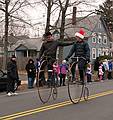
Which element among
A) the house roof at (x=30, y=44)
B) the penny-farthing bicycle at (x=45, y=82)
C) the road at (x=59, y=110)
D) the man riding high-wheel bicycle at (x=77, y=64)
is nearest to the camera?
the road at (x=59, y=110)

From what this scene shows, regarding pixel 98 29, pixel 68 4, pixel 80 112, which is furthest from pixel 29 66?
pixel 98 29

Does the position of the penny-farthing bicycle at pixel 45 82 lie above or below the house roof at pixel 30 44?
below

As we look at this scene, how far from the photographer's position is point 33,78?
22.7 meters

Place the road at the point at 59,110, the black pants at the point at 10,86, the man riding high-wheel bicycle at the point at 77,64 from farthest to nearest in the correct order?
the black pants at the point at 10,86, the man riding high-wheel bicycle at the point at 77,64, the road at the point at 59,110

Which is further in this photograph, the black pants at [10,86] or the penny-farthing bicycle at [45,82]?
the black pants at [10,86]

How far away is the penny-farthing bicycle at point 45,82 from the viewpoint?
11.8m

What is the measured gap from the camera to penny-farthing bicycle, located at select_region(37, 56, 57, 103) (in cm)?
1185

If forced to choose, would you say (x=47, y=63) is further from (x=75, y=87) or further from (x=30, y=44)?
(x=30, y=44)

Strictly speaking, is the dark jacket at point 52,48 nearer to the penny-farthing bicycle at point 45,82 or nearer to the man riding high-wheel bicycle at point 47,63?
the man riding high-wheel bicycle at point 47,63

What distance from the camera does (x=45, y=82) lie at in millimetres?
11977

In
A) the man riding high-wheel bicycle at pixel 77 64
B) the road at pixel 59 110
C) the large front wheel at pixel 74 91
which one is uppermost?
the man riding high-wheel bicycle at pixel 77 64

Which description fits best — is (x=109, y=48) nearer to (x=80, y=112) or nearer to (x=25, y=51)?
(x=25, y=51)


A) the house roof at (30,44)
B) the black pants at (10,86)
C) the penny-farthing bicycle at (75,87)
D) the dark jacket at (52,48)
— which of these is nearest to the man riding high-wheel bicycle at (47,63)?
the dark jacket at (52,48)

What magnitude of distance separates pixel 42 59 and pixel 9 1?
23261mm
